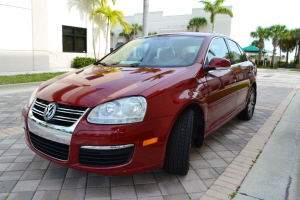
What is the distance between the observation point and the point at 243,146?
3654 mm

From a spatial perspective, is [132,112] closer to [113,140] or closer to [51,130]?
[113,140]

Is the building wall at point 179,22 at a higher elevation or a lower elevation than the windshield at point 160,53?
higher

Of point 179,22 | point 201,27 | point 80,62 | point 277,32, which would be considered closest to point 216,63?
point 80,62

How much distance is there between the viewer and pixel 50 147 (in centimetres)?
231

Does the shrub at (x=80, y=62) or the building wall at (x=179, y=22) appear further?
the building wall at (x=179, y=22)

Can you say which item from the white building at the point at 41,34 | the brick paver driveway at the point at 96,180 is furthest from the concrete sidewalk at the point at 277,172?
the white building at the point at 41,34

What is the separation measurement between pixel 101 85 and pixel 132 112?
1.54 feet

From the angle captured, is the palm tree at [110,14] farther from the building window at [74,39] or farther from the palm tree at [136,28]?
the palm tree at [136,28]

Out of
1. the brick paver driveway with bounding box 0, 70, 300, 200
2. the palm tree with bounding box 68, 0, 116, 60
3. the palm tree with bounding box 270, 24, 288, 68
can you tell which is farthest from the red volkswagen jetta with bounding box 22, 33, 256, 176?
the palm tree with bounding box 270, 24, 288, 68

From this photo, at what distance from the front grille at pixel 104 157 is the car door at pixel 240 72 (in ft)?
→ 7.94

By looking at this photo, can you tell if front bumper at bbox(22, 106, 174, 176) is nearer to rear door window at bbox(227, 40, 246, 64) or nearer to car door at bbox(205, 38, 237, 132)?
car door at bbox(205, 38, 237, 132)

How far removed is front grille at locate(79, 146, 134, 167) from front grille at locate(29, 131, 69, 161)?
179 millimetres

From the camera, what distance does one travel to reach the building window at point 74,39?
1430 centimetres

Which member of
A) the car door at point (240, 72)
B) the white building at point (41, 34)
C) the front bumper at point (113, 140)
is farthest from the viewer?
the white building at point (41, 34)
